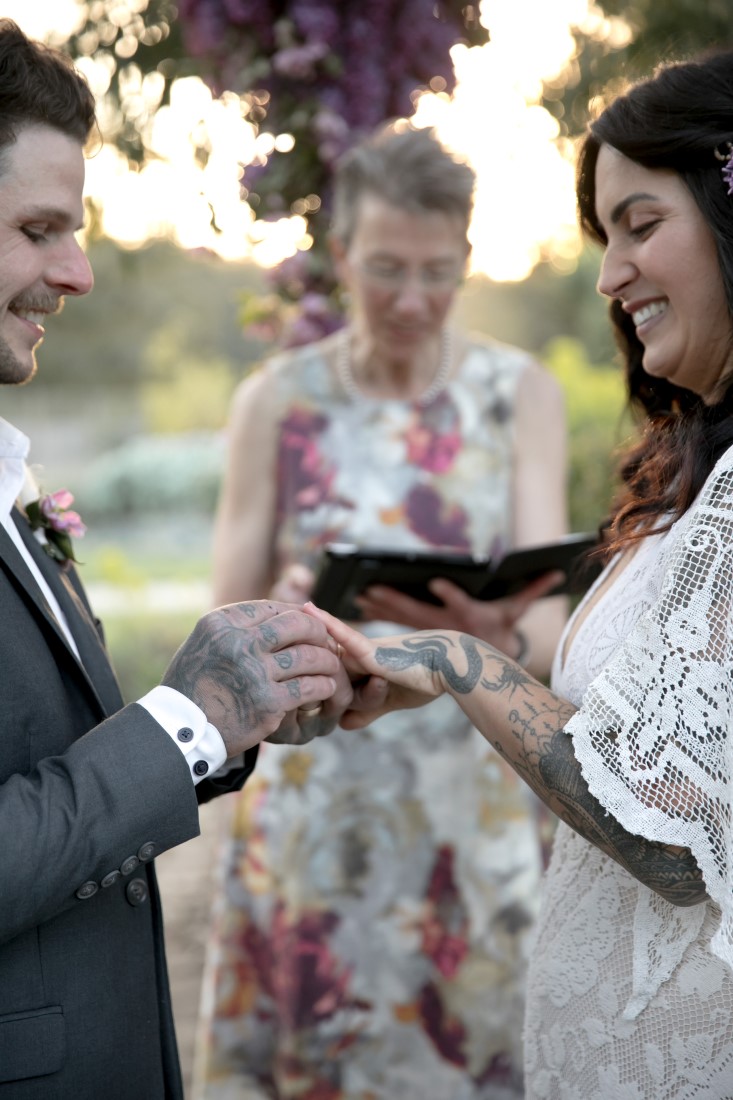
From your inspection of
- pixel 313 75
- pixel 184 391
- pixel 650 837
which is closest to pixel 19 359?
pixel 650 837

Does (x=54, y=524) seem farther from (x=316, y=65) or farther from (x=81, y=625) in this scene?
(x=316, y=65)

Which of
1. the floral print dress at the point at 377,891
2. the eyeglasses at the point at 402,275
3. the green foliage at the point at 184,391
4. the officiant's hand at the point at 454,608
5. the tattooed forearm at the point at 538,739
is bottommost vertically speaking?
the green foliage at the point at 184,391

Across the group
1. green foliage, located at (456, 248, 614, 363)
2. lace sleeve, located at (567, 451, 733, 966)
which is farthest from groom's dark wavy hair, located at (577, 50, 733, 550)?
green foliage, located at (456, 248, 614, 363)

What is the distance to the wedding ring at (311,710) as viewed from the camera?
2242 millimetres

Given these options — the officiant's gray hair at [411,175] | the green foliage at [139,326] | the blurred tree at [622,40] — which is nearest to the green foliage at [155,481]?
the green foliage at [139,326]

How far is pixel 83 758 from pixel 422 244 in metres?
2.09

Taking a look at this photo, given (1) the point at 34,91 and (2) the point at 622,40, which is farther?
(2) the point at 622,40

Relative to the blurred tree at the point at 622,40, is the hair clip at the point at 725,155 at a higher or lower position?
lower

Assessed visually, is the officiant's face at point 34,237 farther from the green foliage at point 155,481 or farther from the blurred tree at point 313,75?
the green foliage at point 155,481

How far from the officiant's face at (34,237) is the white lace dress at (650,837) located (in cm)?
109

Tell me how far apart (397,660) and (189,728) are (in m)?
0.47

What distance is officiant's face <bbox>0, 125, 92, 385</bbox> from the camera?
198 centimetres

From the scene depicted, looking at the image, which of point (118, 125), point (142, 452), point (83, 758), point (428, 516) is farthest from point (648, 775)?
point (142, 452)

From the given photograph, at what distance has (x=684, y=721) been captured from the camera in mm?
1704
